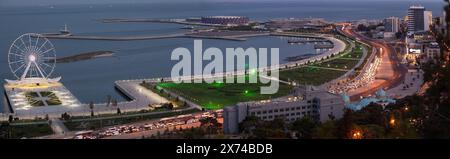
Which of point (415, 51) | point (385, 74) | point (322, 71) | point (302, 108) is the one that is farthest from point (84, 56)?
point (302, 108)

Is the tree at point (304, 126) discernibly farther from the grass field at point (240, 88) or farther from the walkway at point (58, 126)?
the walkway at point (58, 126)

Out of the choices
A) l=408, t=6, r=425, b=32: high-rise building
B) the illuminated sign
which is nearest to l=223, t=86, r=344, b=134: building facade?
the illuminated sign

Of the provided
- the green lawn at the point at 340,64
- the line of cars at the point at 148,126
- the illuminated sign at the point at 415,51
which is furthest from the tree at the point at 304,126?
the illuminated sign at the point at 415,51

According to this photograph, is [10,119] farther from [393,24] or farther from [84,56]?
[393,24]

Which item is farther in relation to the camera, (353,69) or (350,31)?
(350,31)
